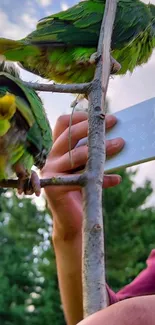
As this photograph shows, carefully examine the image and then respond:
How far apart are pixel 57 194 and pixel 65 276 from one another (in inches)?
5.7

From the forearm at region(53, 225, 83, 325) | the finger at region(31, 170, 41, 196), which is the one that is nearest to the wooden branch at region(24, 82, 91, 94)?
the finger at region(31, 170, 41, 196)

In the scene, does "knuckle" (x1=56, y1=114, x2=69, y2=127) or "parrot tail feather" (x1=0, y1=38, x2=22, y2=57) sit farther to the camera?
"knuckle" (x1=56, y1=114, x2=69, y2=127)

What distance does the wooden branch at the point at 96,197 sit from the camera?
543mm

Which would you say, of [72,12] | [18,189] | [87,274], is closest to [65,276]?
[18,189]

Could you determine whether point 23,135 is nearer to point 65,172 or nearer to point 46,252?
point 65,172

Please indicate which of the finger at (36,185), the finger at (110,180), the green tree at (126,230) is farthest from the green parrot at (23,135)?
the green tree at (126,230)

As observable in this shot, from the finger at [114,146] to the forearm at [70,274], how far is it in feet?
0.83

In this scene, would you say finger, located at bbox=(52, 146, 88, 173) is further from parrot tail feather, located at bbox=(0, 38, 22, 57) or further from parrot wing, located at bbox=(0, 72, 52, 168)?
parrot tail feather, located at bbox=(0, 38, 22, 57)

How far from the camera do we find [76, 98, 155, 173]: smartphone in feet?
2.28

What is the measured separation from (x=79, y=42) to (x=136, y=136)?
0.48 meters

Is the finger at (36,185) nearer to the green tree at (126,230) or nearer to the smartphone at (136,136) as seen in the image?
the smartphone at (136,136)

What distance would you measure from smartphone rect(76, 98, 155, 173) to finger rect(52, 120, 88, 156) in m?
0.15

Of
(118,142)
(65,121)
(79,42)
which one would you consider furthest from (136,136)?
(79,42)

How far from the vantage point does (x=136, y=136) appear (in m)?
0.73
